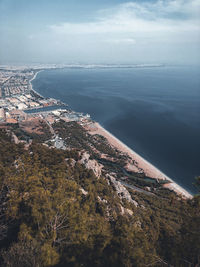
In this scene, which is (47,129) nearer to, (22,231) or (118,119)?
(118,119)

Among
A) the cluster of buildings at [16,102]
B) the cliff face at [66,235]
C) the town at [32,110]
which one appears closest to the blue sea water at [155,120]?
the town at [32,110]

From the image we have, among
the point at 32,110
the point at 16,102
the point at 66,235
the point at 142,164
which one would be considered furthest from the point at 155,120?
the point at 66,235

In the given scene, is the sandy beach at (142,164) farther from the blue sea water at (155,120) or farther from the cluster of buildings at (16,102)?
the cluster of buildings at (16,102)

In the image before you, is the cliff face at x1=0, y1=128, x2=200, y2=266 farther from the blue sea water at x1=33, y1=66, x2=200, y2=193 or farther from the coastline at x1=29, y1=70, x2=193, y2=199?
the blue sea water at x1=33, y1=66, x2=200, y2=193

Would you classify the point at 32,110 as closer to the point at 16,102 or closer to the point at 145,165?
the point at 16,102

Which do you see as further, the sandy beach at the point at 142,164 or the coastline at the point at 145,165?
the sandy beach at the point at 142,164

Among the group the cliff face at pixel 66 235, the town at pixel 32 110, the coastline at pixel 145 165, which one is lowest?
the coastline at pixel 145 165

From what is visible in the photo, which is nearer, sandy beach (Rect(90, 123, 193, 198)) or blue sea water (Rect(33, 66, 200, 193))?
sandy beach (Rect(90, 123, 193, 198))

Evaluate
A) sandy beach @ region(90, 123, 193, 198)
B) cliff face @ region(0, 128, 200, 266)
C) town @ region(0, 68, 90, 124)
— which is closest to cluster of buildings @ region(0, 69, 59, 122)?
town @ region(0, 68, 90, 124)
